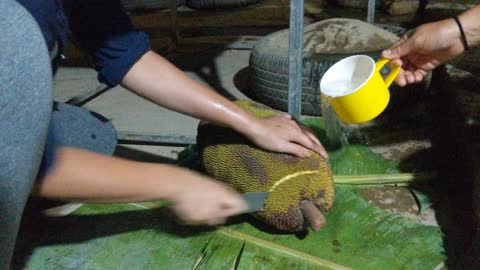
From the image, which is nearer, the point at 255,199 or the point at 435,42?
the point at 255,199

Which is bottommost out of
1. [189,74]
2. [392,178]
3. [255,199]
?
[189,74]

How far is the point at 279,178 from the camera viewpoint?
52.2 inches

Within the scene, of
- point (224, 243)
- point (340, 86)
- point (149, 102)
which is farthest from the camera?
point (149, 102)

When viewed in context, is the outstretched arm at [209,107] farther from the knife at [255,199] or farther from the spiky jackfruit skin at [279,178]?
the knife at [255,199]

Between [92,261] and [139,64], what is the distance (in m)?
0.55

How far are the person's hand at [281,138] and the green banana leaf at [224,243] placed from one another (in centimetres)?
23

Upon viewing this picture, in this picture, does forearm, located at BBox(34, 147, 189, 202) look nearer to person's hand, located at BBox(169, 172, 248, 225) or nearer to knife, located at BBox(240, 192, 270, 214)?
person's hand, located at BBox(169, 172, 248, 225)

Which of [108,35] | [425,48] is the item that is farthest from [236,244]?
[425,48]

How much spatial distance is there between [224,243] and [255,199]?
182 millimetres

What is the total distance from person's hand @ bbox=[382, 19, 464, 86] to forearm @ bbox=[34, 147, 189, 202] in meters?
0.90

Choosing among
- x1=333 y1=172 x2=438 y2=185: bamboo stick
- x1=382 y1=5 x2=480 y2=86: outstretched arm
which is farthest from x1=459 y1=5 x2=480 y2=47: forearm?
x1=333 y1=172 x2=438 y2=185: bamboo stick

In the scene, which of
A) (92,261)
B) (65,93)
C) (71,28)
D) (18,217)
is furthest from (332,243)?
(65,93)

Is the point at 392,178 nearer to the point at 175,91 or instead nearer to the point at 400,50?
the point at 400,50

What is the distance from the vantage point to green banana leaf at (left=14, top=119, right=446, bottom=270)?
1311mm
